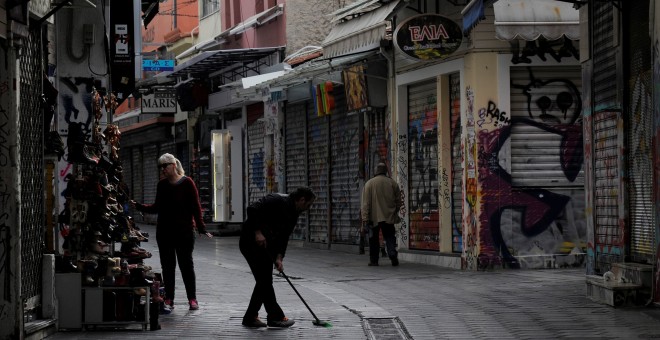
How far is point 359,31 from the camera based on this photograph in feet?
81.3

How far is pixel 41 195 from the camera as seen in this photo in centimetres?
1260

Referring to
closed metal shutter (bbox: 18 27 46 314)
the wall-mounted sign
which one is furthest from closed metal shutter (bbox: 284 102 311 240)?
closed metal shutter (bbox: 18 27 46 314)

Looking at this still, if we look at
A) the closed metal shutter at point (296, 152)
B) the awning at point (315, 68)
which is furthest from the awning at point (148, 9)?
the closed metal shutter at point (296, 152)

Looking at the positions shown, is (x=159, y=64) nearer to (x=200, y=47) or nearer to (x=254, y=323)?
(x=200, y=47)

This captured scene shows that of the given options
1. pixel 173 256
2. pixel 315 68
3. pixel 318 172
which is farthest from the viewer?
pixel 318 172

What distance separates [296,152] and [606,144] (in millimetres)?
16491

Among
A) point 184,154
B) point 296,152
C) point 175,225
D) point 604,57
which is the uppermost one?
point 604,57

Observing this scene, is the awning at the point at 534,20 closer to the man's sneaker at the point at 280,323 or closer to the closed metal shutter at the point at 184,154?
the man's sneaker at the point at 280,323

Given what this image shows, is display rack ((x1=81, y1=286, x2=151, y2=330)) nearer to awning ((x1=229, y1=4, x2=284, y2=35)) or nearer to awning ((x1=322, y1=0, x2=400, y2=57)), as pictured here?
awning ((x1=322, y1=0, x2=400, y2=57))

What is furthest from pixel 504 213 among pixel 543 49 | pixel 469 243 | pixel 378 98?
pixel 378 98

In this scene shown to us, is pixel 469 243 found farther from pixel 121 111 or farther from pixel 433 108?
pixel 121 111

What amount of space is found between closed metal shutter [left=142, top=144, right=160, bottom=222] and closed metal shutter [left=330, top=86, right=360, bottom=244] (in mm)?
23289

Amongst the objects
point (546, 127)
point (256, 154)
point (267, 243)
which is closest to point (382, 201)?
point (546, 127)

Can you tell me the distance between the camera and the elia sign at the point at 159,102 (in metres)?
45.7
